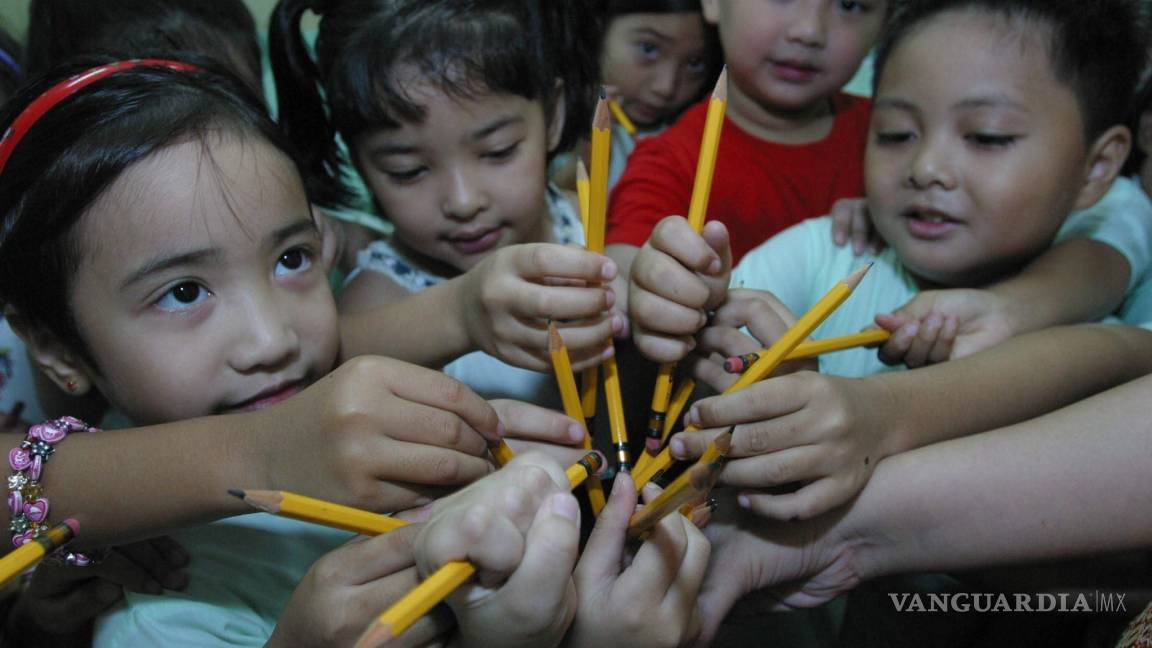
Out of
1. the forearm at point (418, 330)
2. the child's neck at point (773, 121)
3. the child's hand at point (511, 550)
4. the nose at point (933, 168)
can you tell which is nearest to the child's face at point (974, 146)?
the nose at point (933, 168)

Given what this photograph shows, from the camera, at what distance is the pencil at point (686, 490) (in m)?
0.44

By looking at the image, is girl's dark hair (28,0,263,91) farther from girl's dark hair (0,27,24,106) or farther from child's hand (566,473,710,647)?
child's hand (566,473,710,647)

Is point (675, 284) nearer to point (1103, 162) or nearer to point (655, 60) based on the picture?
point (1103, 162)

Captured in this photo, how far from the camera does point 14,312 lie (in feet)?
2.13

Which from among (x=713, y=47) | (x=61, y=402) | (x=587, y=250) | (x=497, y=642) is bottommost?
(x=61, y=402)

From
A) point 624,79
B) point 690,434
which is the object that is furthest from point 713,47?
point 690,434

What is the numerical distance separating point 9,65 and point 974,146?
1.11 metres

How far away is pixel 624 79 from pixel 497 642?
0.99 m

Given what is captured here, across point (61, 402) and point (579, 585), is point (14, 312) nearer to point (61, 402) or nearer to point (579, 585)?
point (61, 402)

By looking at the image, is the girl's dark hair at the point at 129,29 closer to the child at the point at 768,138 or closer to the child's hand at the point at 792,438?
the child at the point at 768,138

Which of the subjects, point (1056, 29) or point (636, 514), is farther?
point (1056, 29)

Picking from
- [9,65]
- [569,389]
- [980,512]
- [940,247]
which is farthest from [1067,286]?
[9,65]

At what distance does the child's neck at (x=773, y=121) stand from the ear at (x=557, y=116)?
0.27 m

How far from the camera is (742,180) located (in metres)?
1.09
